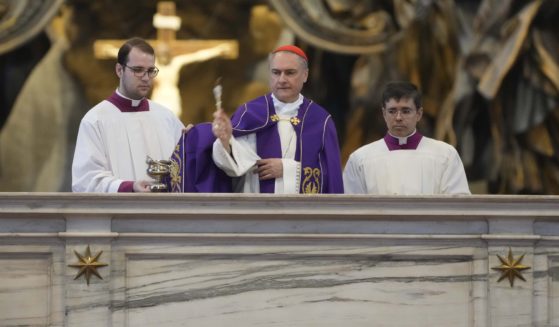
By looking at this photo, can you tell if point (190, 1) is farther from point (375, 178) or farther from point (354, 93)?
point (375, 178)

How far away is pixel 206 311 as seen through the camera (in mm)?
7238

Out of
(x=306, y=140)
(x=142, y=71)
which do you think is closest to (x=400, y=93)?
(x=306, y=140)

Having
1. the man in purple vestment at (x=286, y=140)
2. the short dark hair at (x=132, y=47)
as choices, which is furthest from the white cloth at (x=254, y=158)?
the short dark hair at (x=132, y=47)

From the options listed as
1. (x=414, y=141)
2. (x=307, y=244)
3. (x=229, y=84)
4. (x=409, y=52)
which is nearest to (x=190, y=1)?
(x=229, y=84)

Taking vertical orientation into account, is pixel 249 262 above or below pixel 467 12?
below

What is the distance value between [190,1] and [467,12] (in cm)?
203

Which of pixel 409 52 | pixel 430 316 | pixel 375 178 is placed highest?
pixel 409 52

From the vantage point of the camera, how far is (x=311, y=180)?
27.0ft

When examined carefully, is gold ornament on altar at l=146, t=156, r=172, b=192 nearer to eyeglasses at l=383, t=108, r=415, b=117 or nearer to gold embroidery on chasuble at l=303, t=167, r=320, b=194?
gold embroidery on chasuble at l=303, t=167, r=320, b=194

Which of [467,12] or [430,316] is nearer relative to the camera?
[430,316]

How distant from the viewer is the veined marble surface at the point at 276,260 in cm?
A: 722

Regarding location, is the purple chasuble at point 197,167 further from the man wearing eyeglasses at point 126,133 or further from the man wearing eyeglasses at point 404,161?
the man wearing eyeglasses at point 404,161

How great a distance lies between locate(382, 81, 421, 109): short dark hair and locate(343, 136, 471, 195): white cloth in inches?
10.6

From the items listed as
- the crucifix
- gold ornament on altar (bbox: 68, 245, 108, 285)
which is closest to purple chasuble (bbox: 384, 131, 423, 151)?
gold ornament on altar (bbox: 68, 245, 108, 285)
